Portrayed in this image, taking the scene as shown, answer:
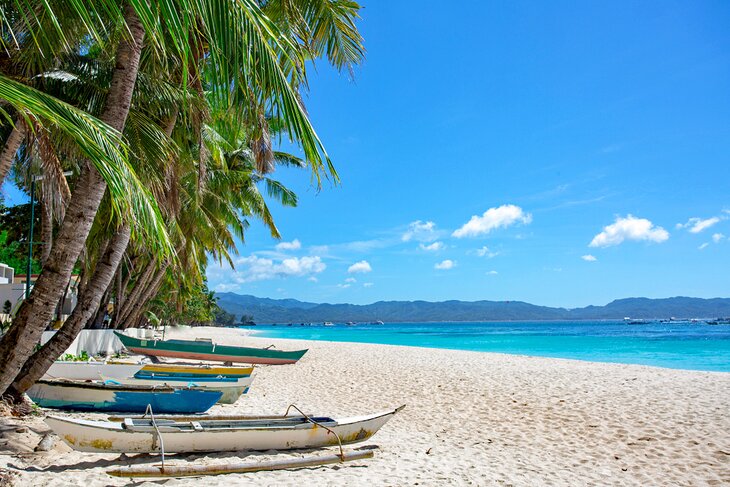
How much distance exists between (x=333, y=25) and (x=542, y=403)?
7.62m

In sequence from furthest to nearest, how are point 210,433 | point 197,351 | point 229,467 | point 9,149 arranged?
point 197,351
point 9,149
point 210,433
point 229,467

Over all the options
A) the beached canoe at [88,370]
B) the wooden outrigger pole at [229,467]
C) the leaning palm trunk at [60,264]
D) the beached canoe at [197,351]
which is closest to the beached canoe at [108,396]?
the beached canoe at [88,370]

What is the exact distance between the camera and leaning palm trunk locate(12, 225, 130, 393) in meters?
5.95

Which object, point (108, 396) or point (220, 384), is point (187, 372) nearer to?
point (220, 384)

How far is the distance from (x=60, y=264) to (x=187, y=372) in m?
5.49

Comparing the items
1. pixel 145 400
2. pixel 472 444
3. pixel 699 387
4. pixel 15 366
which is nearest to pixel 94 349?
pixel 145 400

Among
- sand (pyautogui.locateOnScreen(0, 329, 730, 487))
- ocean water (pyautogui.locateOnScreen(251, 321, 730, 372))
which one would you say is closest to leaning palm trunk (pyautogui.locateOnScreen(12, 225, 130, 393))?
sand (pyautogui.locateOnScreen(0, 329, 730, 487))

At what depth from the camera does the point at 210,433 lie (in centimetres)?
529

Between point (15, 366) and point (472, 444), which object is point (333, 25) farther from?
point (472, 444)

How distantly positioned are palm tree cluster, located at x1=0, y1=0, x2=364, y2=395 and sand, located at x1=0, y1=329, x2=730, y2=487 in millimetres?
1362

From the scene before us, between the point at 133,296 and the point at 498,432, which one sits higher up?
the point at 133,296

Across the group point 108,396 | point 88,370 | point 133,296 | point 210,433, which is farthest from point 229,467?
point 133,296

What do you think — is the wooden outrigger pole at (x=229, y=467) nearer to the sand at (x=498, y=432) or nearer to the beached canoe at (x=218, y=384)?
the sand at (x=498, y=432)

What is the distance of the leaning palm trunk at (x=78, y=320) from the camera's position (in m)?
5.95
